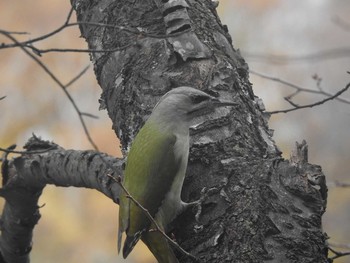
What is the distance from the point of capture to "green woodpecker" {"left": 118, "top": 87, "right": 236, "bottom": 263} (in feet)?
10.2

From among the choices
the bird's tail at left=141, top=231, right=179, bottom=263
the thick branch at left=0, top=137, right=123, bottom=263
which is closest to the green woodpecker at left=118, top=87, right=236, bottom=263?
the bird's tail at left=141, top=231, right=179, bottom=263

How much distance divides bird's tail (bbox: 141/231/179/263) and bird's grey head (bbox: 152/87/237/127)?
1.77ft

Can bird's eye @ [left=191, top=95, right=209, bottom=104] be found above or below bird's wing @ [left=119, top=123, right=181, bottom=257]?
above

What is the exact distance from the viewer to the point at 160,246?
3080 mm

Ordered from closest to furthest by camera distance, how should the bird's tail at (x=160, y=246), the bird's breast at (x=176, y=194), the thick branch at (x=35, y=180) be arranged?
the bird's tail at (x=160, y=246)
the bird's breast at (x=176, y=194)
the thick branch at (x=35, y=180)

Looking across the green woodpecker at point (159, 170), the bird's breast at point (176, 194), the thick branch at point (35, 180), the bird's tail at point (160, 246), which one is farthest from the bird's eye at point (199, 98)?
the bird's tail at point (160, 246)

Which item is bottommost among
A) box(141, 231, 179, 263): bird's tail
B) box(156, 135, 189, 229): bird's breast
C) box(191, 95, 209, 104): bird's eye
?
box(141, 231, 179, 263): bird's tail

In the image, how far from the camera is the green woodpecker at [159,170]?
3102 mm

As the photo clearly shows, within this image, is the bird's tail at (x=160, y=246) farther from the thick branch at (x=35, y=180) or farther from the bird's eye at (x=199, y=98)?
the bird's eye at (x=199, y=98)

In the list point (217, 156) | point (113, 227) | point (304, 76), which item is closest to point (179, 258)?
point (217, 156)

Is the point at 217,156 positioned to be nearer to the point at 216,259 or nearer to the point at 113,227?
the point at 216,259

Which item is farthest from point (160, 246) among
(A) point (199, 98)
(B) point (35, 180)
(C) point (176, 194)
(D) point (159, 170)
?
(B) point (35, 180)

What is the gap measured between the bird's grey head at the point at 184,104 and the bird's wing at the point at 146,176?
0.10 meters

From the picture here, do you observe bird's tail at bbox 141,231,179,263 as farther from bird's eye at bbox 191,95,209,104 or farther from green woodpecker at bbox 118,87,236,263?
bird's eye at bbox 191,95,209,104
